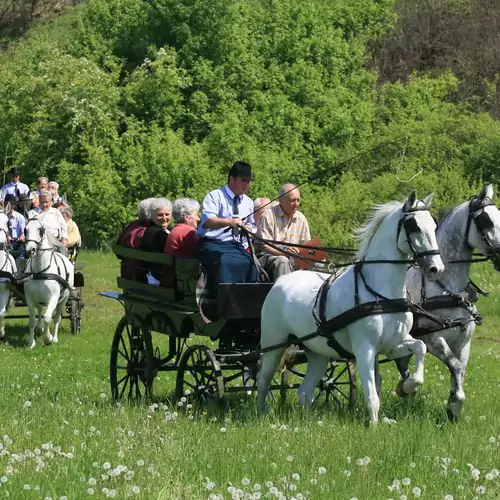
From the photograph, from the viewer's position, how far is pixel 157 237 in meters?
11.5

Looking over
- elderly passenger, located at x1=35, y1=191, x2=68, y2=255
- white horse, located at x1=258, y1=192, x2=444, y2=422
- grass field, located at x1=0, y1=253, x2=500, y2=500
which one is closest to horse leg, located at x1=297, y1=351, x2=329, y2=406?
grass field, located at x1=0, y1=253, x2=500, y2=500

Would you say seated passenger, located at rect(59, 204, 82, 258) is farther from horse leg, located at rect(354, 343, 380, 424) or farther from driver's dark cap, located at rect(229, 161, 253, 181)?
horse leg, located at rect(354, 343, 380, 424)

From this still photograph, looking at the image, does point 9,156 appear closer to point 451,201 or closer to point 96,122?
point 96,122

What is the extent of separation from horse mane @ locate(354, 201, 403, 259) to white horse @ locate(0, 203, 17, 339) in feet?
29.9

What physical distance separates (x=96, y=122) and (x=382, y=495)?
2831 cm

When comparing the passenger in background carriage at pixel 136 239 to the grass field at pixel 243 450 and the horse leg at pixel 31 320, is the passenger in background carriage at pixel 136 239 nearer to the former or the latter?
the grass field at pixel 243 450

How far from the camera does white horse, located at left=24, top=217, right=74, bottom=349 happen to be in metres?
17.0

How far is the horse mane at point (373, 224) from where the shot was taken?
371 inches

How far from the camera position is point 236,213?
427 inches

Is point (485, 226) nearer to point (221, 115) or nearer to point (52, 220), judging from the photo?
point (52, 220)

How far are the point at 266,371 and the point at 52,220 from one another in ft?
26.8

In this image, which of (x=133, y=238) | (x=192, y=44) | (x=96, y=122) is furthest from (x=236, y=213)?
(x=192, y=44)

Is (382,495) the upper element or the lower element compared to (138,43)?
lower

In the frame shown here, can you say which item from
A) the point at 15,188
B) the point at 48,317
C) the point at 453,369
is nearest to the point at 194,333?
the point at 453,369
